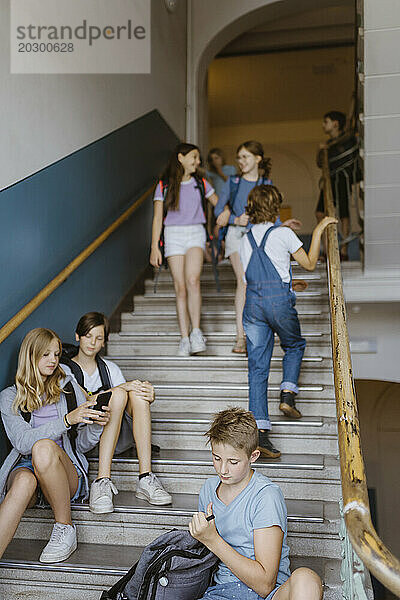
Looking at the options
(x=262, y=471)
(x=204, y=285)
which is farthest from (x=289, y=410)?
(x=204, y=285)

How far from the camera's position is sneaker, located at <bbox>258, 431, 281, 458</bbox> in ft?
9.89

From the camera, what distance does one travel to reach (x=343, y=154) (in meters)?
5.52

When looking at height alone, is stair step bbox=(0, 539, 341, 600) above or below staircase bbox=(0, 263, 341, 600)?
below

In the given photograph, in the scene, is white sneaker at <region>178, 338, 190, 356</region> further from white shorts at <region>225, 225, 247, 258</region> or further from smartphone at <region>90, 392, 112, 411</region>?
smartphone at <region>90, 392, 112, 411</region>

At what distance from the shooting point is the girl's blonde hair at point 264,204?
10.4ft

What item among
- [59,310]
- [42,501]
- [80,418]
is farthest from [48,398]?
[59,310]

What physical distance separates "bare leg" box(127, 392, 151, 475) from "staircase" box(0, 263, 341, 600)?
6.3 inches

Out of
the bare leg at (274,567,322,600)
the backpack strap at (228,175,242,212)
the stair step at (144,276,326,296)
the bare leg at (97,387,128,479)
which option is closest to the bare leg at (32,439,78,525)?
the bare leg at (97,387,128,479)

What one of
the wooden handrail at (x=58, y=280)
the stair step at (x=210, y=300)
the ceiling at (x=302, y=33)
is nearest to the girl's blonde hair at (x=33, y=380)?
the wooden handrail at (x=58, y=280)

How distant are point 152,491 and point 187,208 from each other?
6.14 feet

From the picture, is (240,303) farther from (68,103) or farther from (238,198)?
(68,103)

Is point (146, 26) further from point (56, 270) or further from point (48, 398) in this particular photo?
point (48, 398)

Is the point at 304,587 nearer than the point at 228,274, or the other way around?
the point at 304,587

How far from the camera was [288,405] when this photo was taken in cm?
322
